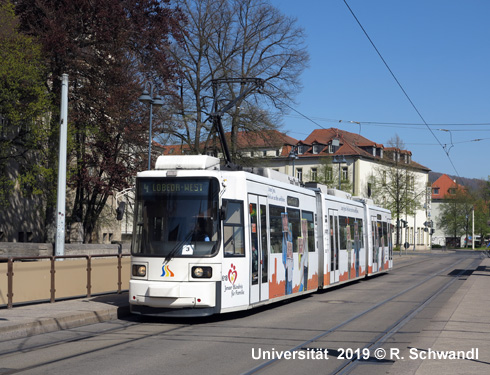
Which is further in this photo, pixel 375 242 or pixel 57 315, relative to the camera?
pixel 375 242

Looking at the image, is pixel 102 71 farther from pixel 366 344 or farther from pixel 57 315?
pixel 366 344

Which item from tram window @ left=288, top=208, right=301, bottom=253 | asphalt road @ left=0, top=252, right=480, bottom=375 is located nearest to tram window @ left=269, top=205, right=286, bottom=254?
tram window @ left=288, top=208, right=301, bottom=253

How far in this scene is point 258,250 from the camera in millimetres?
15930

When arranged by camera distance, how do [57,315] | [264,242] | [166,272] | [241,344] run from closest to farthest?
1. [241,344]
2. [57,315]
3. [166,272]
4. [264,242]

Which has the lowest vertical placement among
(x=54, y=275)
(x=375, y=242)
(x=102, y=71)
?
(x=54, y=275)

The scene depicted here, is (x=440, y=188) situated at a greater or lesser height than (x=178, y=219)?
greater

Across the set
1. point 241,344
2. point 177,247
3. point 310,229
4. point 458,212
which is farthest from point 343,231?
point 458,212

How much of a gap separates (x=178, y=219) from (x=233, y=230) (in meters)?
1.22

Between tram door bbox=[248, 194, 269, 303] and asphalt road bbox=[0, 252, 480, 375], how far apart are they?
596 millimetres

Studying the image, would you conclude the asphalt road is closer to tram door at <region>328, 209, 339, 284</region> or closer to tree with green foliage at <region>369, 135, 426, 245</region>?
tram door at <region>328, 209, 339, 284</region>

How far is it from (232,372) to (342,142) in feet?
295

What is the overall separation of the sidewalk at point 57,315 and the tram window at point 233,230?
304 centimetres

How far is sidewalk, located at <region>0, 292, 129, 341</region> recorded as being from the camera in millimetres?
12633

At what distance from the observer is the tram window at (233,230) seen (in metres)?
14.6
